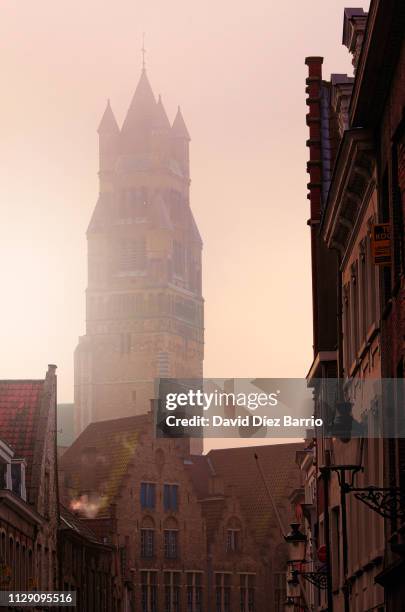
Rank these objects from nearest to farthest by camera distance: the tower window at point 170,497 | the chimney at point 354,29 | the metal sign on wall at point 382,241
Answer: the metal sign on wall at point 382,241 → the chimney at point 354,29 → the tower window at point 170,497

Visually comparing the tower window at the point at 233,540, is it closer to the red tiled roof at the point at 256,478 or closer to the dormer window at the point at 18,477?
the red tiled roof at the point at 256,478

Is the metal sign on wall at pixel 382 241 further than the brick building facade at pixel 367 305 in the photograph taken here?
Yes

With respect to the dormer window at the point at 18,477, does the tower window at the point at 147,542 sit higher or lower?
higher

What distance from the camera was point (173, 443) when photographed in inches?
4321

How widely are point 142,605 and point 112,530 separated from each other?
8877 millimetres

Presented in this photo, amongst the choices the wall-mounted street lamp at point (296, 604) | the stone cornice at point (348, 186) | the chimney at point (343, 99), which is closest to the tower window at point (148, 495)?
the wall-mounted street lamp at point (296, 604)

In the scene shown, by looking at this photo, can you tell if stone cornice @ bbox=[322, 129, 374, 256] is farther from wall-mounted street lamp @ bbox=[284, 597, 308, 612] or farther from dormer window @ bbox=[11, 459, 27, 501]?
wall-mounted street lamp @ bbox=[284, 597, 308, 612]

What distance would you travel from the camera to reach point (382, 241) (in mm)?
24766

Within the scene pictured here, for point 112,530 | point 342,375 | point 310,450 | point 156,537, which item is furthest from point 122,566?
point 342,375

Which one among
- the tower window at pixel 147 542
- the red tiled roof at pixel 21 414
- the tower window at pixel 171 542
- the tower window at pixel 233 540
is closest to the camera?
the red tiled roof at pixel 21 414

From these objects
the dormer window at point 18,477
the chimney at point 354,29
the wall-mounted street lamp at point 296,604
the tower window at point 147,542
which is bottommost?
the wall-mounted street lamp at point 296,604

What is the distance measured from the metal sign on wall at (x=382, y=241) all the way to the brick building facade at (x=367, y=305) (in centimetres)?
12

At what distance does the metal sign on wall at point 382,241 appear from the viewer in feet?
80.9

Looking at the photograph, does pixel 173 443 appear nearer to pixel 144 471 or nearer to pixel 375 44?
pixel 144 471
